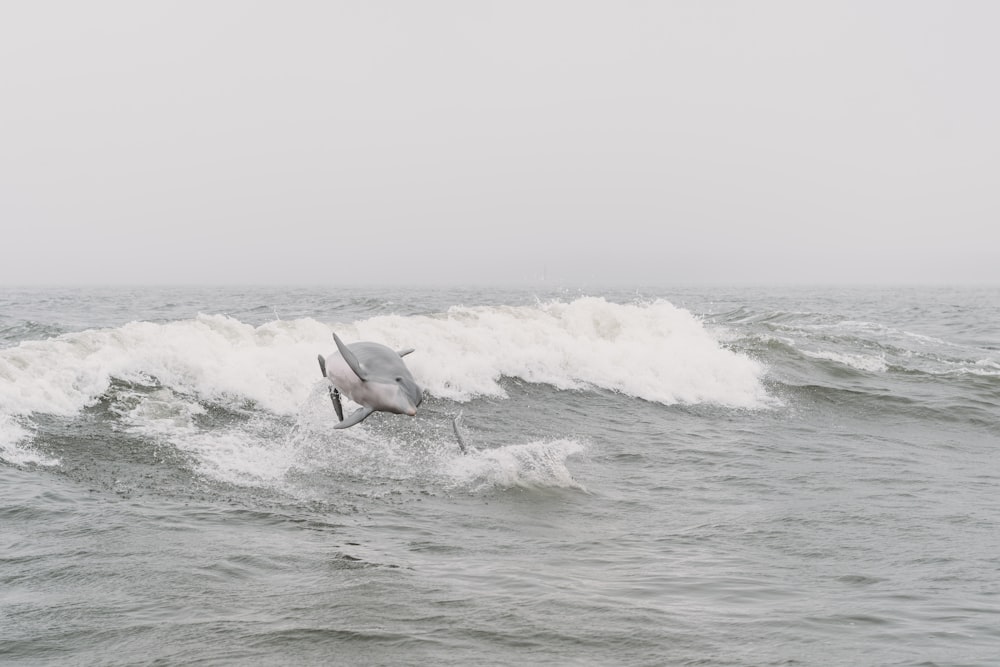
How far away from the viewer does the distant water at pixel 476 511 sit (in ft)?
18.6

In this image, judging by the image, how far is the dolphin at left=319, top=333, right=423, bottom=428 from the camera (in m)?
7.40

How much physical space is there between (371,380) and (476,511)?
211 centimetres

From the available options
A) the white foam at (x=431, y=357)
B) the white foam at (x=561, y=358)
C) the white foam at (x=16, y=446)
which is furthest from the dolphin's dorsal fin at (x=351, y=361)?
the white foam at (x=561, y=358)

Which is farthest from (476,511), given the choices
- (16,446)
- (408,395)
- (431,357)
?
(431,357)

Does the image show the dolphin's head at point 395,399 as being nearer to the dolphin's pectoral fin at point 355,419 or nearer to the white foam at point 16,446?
the dolphin's pectoral fin at point 355,419

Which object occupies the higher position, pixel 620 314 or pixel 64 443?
pixel 620 314

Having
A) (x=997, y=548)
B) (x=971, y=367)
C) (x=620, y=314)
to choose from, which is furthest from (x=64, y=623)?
(x=971, y=367)

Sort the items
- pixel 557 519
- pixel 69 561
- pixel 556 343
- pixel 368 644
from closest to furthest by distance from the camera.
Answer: pixel 368 644
pixel 69 561
pixel 557 519
pixel 556 343

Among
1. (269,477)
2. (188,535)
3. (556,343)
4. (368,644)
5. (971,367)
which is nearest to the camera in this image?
(368,644)

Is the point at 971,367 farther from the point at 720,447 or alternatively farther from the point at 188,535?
the point at 188,535

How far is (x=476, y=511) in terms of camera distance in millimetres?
8891

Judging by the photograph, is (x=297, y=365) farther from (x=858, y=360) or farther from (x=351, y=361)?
(x=858, y=360)

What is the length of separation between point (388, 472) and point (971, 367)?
708 inches

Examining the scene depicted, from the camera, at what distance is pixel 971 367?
22141 millimetres
